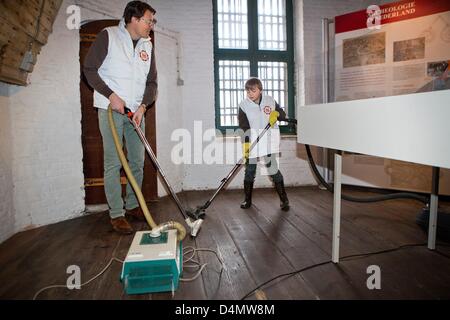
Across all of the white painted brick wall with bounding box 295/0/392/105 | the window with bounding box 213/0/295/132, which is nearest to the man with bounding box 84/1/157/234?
the window with bounding box 213/0/295/132

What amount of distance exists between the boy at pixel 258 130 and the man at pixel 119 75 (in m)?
0.98

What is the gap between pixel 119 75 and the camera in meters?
2.14

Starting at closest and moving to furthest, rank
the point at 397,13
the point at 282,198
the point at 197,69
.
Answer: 1. the point at 282,198
2. the point at 397,13
3. the point at 197,69

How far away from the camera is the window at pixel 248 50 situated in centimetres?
387

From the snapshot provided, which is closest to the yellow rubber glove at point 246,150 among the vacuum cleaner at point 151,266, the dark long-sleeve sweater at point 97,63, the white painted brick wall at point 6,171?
the dark long-sleeve sweater at point 97,63

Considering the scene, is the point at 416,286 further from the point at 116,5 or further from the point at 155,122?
the point at 116,5

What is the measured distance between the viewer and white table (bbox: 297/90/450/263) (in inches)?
27.6

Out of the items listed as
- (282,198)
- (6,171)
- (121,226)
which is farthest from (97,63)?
(282,198)

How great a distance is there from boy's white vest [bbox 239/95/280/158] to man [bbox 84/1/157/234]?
40.1 inches

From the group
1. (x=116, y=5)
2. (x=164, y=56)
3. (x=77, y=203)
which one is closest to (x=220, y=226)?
(x=77, y=203)

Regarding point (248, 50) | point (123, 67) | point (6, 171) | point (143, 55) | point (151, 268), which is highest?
point (248, 50)

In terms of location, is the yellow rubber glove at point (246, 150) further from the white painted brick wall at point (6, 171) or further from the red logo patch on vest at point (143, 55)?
the white painted brick wall at point (6, 171)

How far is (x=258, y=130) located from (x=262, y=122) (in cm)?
8

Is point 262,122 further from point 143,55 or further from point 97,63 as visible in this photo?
point 97,63
